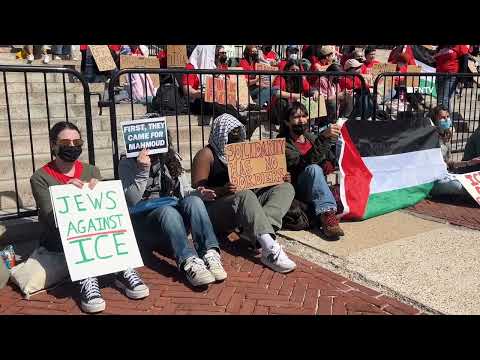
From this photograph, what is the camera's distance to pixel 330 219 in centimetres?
467

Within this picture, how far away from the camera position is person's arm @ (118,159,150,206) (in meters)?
3.90

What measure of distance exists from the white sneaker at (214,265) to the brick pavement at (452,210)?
2.80 m

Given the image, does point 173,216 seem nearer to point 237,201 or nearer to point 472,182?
point 237,201

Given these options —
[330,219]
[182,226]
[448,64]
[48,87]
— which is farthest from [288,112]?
[448,64]

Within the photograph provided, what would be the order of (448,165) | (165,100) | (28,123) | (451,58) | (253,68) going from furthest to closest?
(451,58) < (253,68) < (165,100) < (448,165) < (28,123)

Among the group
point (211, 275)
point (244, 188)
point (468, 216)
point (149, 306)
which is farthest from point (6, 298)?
point (468, 216)

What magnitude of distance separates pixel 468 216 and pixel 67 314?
14.1ft

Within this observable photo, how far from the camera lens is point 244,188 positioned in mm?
4262

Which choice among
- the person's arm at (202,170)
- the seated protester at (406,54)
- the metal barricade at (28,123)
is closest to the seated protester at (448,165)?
the seated protester at (406,54)

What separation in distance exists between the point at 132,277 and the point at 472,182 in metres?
4.30

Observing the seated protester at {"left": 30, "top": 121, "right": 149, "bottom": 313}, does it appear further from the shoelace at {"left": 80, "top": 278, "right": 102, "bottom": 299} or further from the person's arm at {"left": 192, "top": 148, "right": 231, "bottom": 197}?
the person's arm at {"left": 192, "top": 148, "right": 231, "bottom": 197}

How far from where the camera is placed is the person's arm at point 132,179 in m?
3.90

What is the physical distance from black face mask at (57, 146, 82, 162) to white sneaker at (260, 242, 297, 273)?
1.65 metres
